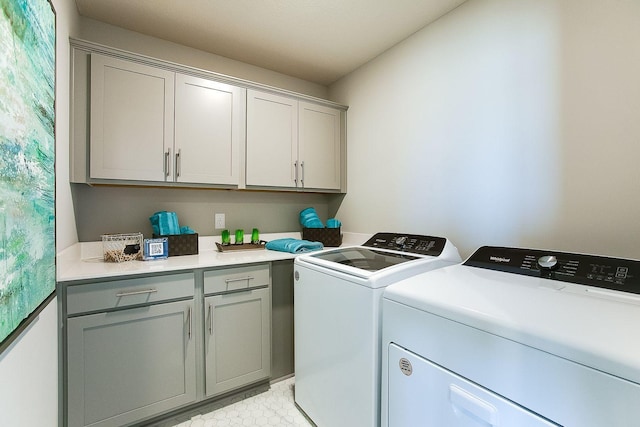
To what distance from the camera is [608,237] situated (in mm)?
1216

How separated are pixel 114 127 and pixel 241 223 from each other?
1.11 meters

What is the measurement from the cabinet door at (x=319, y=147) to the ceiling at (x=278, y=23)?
1.47 feet

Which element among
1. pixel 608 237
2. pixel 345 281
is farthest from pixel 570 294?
pixel 345 281

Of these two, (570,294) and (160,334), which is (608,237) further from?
(160,334)

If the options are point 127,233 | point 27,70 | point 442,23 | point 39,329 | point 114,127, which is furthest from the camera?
point 127,233

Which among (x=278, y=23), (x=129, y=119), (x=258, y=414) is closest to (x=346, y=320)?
(x=258, y=414)

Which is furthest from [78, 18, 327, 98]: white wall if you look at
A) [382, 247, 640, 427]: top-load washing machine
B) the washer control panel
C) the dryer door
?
the dryer door

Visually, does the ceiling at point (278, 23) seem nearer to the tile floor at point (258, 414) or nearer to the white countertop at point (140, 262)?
the white countertop at point (140, 262)

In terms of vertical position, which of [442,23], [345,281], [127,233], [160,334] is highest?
[442,23]

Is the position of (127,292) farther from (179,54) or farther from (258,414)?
(179,54)

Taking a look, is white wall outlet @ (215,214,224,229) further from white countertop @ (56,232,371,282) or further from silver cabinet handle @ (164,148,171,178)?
silver cabinet handle @ (164,148,171,178)

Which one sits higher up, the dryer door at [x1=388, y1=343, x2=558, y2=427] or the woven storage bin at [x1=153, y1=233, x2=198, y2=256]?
the woven storage bin at [x1=153, y1=233, x2=198, y2=256]

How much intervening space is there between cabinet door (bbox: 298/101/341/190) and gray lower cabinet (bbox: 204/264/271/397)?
100cm

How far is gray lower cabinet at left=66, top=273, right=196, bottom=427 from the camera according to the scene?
1362 mm
